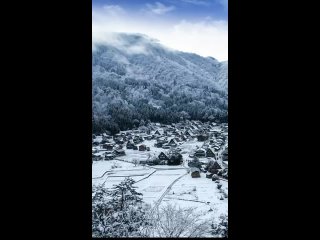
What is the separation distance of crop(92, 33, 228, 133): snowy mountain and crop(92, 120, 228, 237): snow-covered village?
116mm

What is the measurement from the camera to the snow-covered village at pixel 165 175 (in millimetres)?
1817

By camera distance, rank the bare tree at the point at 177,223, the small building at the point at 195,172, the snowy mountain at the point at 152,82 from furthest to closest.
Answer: the snowy mountain at the point at 152,82
the small building at the point at 195,172
the bare tree at the point at 177,223

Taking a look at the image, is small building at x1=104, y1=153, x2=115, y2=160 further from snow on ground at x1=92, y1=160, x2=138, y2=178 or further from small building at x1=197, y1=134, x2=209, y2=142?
small building at x1=197, y1=134, x2=209, y2=142

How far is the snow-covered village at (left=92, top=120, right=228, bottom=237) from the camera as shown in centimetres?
182

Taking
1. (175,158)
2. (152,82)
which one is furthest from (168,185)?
(152,82)

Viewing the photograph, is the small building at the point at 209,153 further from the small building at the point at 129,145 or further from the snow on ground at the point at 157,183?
the small building at the point at 129,145

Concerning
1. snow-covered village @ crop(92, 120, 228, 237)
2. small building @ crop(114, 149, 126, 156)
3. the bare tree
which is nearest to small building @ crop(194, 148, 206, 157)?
snow-covered village @ crop(92, 120, 228, 237)

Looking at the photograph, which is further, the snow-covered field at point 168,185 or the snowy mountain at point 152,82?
the snowy mountain at point 152,82

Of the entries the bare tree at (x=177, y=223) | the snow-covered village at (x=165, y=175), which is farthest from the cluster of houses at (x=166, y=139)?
the bare tree at (x=177, y=223)

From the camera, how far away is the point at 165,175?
6.21 feet

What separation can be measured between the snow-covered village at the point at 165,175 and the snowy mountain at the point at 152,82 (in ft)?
0.38

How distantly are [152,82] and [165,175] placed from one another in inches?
26.5
